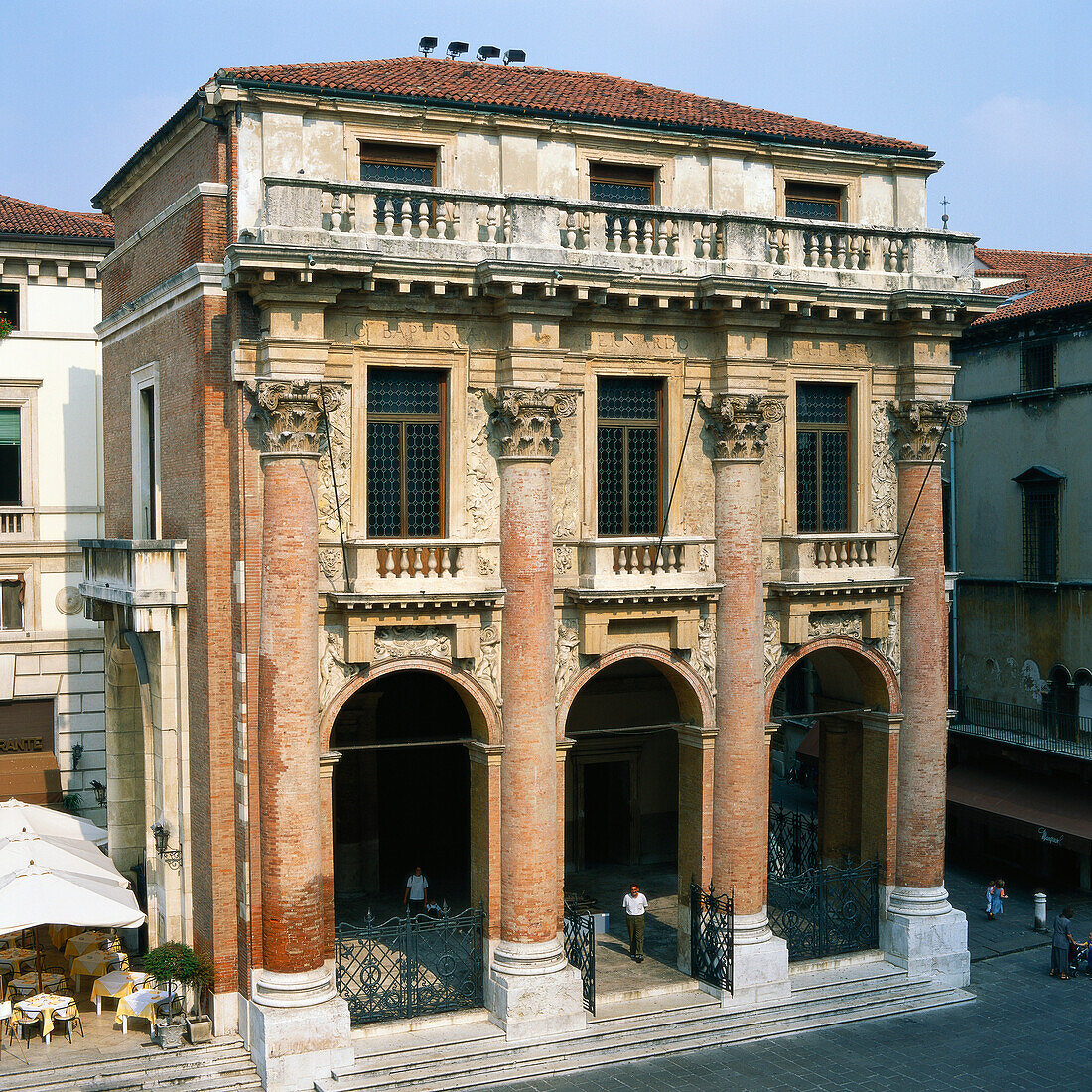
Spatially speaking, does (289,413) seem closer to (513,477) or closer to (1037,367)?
(513,477)

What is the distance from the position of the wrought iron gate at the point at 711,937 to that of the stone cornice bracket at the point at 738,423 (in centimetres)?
801

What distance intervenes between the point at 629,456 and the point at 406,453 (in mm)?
4200

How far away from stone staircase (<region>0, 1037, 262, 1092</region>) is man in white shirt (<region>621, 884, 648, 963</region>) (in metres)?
7.65

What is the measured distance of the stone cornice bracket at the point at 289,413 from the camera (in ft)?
66.6

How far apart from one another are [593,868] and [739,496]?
11.7 m

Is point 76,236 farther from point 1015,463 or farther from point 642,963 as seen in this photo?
point 1015,463

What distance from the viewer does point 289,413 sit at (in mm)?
20406

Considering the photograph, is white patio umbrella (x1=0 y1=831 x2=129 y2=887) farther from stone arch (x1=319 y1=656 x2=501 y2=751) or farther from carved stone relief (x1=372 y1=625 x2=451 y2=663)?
carved stone relief (x1=372 y1=625 x2=451 y2=663)

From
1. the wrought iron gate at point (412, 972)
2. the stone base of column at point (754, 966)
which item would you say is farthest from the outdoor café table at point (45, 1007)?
the stone base of column at point (754, 966)

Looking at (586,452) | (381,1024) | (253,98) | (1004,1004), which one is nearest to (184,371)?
(253,98)

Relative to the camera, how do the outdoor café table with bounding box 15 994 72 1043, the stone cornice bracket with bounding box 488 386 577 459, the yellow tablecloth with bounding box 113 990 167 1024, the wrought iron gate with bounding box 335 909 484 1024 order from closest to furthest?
the outdoor café table with bounding box 15 994 72 1043, the yellow tablecloth with bounding box 113 990 167 1024, the wrought iron gate with bounding box 335 909 484 1024, the stone cornice bracket with bounding box 488 386 577 459

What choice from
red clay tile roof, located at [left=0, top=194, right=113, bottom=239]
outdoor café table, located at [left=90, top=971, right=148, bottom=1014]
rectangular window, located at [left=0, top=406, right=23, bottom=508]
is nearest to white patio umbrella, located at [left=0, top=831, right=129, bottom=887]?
outdoor café table, located at [left=90, top=971, right=148, bottom=1014]

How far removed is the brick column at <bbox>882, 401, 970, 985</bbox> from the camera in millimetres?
25016

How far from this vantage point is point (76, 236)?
3306cm
